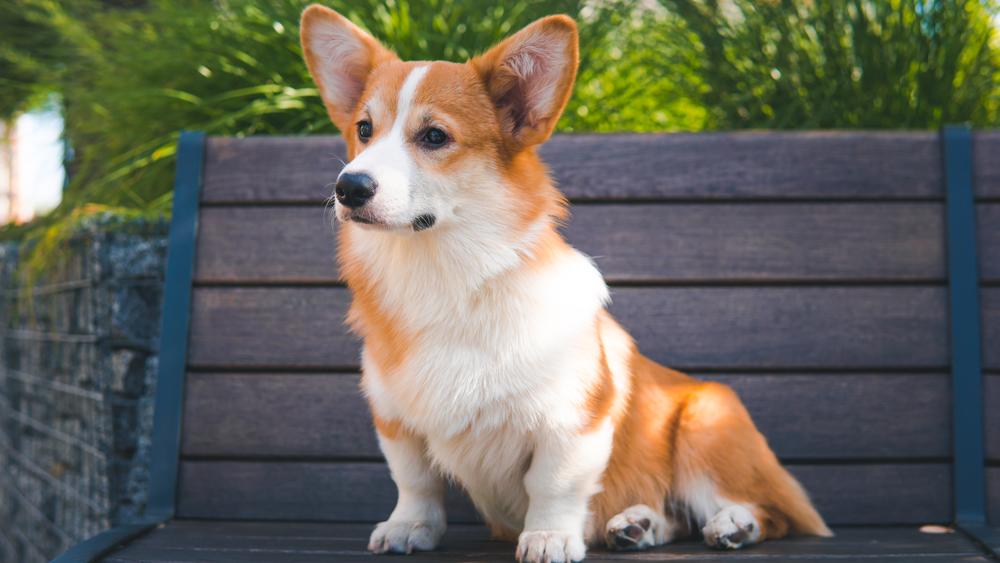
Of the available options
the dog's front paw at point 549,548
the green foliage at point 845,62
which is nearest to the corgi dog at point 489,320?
the dog's front paw at point 549,548

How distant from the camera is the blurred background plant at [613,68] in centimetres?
252

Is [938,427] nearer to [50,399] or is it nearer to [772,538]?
[772,538]

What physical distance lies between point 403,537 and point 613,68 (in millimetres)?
1945

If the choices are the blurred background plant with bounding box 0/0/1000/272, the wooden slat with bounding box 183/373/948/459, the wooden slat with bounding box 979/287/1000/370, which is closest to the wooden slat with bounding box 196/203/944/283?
the wooden slat with bounding box 979/287/1000/370

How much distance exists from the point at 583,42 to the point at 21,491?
2423mm

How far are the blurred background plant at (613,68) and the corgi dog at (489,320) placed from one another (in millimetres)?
1009

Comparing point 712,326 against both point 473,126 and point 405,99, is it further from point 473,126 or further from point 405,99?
point 405,99

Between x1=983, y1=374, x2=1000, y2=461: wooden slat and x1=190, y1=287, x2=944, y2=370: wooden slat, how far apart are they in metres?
0.10

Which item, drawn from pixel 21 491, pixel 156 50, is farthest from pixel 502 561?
pixel 21 491

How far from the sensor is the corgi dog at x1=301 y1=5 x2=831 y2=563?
1428 millimetres

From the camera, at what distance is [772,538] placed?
1619mm

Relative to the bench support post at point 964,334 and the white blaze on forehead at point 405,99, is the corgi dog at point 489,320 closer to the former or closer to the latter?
the white blaze on forehead at point 405,99

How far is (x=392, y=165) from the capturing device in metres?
1.35

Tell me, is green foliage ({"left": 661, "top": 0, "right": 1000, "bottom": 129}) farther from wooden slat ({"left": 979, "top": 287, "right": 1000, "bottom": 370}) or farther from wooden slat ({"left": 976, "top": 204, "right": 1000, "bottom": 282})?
wooden slat ({"left": 979, "top": 287, "right": 1000, "bottom": 370})
